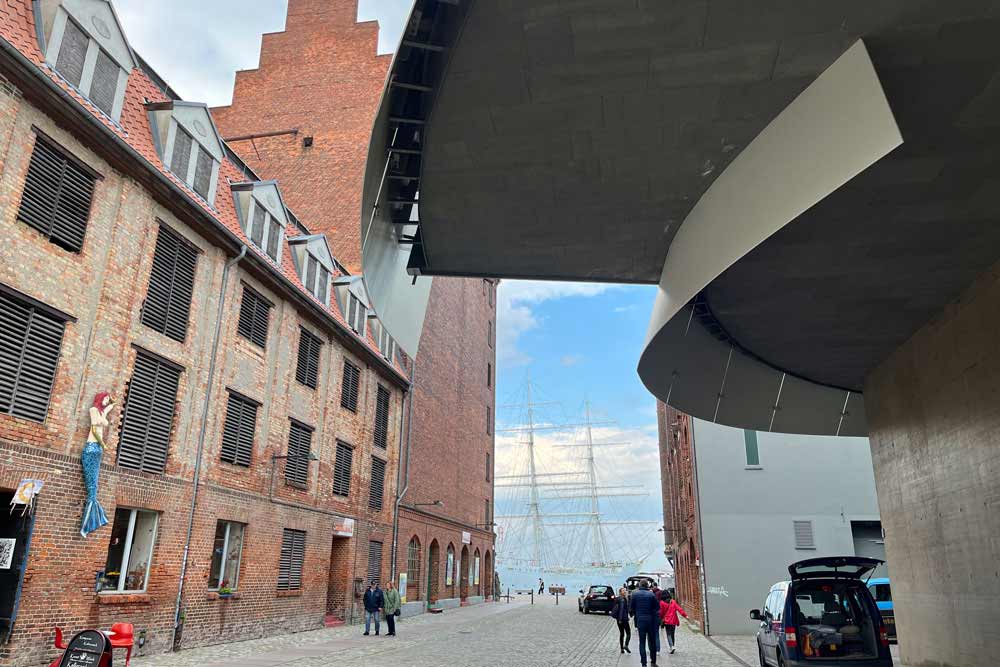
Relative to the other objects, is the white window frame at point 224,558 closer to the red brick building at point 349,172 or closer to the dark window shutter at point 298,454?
the dark window shutter at point 298,454

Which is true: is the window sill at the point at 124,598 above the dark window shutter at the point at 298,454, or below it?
below

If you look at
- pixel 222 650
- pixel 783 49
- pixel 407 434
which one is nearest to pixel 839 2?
pixel 783 49

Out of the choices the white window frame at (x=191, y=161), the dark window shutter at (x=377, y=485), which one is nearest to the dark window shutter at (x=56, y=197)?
the white window frame at (x=191, y=161)

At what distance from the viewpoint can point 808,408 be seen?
18172 millimetres

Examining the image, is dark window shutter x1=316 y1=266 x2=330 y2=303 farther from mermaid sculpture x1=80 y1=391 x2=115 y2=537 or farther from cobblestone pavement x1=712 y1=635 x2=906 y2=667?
cobblestone pavement x1=712 y1=635 x2=906 y2=667

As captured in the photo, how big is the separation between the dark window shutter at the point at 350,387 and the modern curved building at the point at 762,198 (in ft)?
39.2

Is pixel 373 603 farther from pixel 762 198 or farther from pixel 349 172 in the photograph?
pixel 349 172

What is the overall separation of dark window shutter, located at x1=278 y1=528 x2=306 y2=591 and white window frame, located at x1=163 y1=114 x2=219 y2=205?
9.69 m

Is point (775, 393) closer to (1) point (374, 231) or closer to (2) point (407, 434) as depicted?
(1) point (374, 231)

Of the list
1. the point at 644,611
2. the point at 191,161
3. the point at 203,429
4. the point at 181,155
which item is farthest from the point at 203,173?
the point at 644,611

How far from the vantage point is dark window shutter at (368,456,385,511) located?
27.9 meters

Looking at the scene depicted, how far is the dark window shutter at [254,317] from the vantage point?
63.3 ft

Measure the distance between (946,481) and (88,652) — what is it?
1271cm

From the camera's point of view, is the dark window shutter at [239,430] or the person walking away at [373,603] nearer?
the dark window shutter at [239,430]
